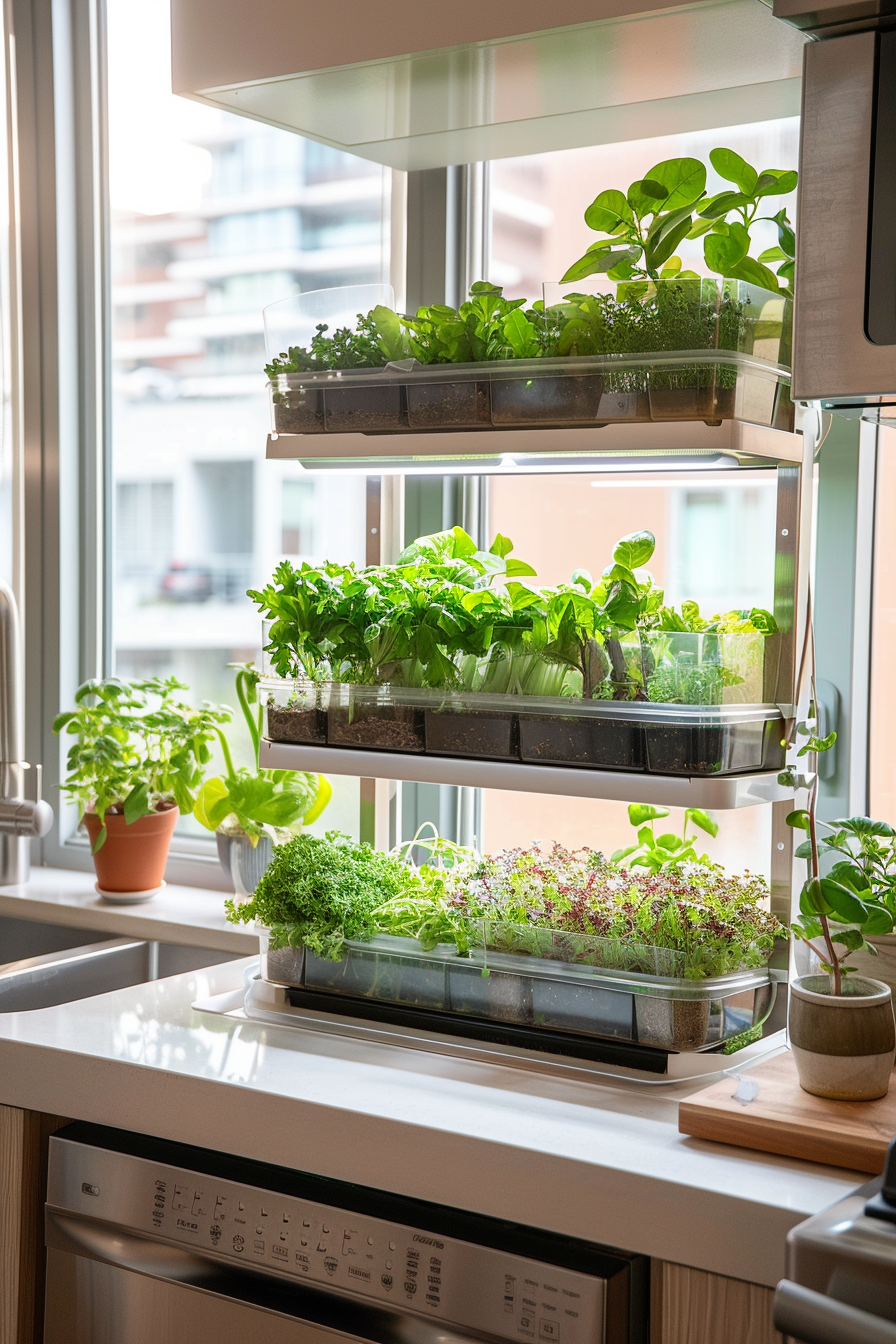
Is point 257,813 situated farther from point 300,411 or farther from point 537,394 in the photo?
point 537,394

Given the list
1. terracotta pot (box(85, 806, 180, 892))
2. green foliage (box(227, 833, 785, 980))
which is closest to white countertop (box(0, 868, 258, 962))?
terracotta pot (box(85, 806, 180, 892))

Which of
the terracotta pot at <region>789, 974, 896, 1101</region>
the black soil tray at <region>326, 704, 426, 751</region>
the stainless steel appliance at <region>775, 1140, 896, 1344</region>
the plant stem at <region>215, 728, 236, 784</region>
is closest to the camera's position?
the stainless steel appliance at <region>775, 1140, 896, 1344</region>

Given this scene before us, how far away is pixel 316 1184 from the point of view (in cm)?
135

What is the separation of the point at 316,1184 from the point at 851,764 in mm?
809

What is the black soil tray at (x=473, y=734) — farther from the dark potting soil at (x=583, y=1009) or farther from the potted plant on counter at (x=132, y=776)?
the potted plant on counter at (x=132, y=776)

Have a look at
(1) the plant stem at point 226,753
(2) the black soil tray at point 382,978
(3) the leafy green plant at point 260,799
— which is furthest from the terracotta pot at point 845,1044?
(1) the plant stem at point 226,753

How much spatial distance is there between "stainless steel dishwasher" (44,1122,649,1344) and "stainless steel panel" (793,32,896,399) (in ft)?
2.64

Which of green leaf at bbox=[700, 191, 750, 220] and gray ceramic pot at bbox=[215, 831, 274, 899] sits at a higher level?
green leaf at bbox=[700, 191, 750, 220]

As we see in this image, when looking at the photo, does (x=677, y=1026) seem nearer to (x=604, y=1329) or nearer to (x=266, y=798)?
(x=604, y=1329)

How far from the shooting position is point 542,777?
1440 millimetres

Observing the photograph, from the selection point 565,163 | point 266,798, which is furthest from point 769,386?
point 266,798

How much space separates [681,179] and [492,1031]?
95 cm

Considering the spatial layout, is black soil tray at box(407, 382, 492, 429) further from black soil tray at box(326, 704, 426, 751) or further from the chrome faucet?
the chrome faucet

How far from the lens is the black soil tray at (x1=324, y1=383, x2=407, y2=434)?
5.03 feet
